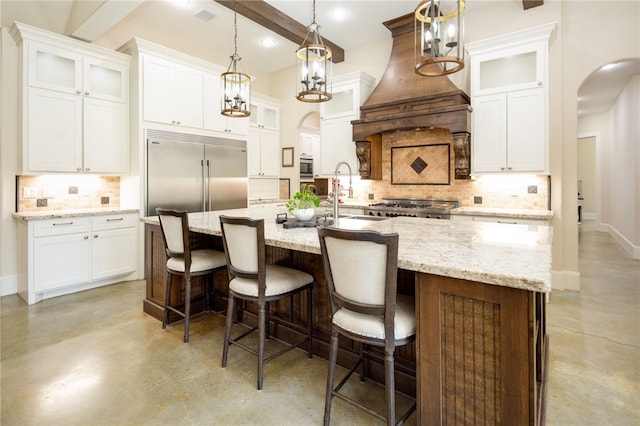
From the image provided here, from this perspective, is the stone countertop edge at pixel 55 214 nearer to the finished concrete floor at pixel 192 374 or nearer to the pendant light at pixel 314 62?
the finished concrete floor at pixel 192 374

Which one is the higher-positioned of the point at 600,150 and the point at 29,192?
the point at 600,150

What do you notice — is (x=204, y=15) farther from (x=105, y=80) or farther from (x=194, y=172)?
(x=194, y=172)

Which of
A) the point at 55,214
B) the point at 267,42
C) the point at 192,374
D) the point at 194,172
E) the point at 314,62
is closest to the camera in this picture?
the point at 192,374

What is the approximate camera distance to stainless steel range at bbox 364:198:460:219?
14.0ft

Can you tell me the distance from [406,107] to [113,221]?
4035 millimetres

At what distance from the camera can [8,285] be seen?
3857 mm

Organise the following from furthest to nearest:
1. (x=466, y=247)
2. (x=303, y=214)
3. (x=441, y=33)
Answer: (x=303, y=214) → (x=441, y=33) → (x=466, y=247)

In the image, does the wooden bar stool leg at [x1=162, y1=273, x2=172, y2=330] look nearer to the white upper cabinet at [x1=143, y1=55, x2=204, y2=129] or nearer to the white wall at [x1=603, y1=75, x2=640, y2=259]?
the white upper cabinet at [x1=143, y1=55, x2=204, y2=129]

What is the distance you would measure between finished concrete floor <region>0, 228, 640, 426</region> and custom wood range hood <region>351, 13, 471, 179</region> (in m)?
2.28

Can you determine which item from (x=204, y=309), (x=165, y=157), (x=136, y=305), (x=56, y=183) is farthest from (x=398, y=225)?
(x=56, y=183)

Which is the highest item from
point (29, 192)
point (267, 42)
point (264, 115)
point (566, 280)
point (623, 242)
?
point (267, 42)

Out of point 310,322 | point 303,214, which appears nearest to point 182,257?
point 303,214

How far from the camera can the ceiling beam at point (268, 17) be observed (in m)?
3.74

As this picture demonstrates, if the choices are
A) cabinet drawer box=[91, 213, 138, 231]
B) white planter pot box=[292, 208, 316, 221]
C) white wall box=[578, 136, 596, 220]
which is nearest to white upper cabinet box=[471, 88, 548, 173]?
white planter pot box=[292, 208, 316, 221]
